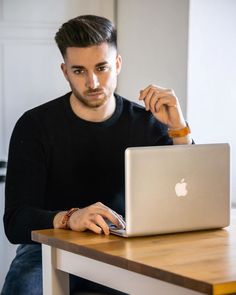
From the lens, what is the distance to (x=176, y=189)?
2061mm

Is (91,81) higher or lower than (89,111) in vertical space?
higher

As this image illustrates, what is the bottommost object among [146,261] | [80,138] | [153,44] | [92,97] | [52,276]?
[52,276]

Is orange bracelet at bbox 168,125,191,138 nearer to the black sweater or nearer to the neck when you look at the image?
the black sweater

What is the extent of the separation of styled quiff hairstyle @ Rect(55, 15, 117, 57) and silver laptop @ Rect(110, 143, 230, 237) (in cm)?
69

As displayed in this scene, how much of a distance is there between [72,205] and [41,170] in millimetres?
Answer: 184

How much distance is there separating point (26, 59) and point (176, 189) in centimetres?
162

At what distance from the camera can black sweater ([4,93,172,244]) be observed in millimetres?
2479

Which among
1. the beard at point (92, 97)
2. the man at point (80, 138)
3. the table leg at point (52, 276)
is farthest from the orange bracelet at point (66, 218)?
the beard at point (92, 97)

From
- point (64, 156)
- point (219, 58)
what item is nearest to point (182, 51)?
point (219, 58)

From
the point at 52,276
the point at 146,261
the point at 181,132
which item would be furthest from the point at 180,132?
the point at 146,261

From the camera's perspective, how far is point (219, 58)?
3.45m

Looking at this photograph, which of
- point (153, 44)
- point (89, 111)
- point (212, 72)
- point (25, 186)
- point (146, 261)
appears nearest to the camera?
point (146, 261)

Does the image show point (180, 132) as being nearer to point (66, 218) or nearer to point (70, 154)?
point (70, 154)

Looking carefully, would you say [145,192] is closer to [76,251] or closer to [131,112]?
[76,251]
